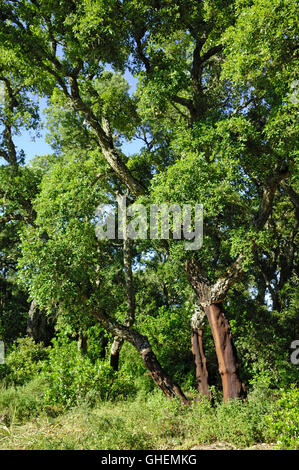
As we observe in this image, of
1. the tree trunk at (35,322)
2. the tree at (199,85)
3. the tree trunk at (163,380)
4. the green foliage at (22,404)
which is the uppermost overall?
the tree at (199,85)

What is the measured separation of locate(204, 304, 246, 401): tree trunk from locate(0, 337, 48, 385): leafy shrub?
19.5ft

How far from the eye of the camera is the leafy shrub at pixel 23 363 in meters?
10.5

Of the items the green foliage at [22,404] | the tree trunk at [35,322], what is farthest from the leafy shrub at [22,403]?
the tree trunk at [35,322]

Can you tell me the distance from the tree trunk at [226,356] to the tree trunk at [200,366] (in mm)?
906

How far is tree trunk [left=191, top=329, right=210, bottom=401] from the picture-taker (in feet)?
28.3

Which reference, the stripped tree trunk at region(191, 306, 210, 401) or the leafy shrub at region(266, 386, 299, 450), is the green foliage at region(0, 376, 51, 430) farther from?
the leafy shrub at region(266, 386, 299, 450)

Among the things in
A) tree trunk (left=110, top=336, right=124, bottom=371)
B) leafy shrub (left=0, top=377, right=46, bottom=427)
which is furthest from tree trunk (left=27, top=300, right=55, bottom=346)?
leafy shrub (left=0, top=377, right=46, bottom=427)

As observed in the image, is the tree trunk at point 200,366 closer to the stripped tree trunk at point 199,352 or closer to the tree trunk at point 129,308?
the stripped tree trunk at point 199,352

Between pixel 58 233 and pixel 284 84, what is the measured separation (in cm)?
623

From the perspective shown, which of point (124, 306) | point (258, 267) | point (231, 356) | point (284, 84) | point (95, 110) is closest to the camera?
point (284, 84)

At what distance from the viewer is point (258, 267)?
589 inches

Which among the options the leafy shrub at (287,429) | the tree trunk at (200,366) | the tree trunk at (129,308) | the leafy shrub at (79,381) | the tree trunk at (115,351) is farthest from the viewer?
the tree trunk at (115,351)

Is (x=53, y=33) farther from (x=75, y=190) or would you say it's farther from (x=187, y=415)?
(x=187, y=415)
